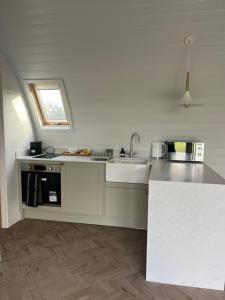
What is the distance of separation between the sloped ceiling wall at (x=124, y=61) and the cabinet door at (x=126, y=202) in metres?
0.78

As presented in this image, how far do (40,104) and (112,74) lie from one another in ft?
4.42

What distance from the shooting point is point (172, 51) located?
2582 mm

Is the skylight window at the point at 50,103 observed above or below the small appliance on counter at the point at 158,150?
above

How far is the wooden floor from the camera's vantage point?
6.38 ft

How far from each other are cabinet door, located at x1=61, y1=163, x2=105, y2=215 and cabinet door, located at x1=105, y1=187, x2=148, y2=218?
4.4 inches

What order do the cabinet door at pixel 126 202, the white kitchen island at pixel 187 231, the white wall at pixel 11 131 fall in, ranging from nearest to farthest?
the white kitchen island at pixel 187 231 < the white wall at pixel 11 131 < the cabinet door at pixel 126 202

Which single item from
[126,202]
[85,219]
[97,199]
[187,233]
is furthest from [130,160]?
[187,233]

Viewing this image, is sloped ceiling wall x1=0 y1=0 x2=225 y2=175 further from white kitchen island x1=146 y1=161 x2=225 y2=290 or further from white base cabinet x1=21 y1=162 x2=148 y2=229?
white kitchen island x1=146 y1=161 x2=225 y2=290

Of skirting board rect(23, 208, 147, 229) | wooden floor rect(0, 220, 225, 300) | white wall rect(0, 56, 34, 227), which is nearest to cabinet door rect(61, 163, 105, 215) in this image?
skirting board rect(23, 208, 147, 229)

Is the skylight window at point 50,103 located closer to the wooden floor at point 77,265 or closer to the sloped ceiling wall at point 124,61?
the sloped ceiling wall at point 124,61

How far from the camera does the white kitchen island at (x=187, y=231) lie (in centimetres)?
192

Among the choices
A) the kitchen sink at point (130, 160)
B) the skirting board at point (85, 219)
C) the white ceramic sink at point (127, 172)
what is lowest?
the skirting board at point (85, 219)

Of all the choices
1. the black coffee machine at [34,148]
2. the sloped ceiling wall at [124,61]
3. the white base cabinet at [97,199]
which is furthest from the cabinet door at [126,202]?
the black coffee machine at [34,148]

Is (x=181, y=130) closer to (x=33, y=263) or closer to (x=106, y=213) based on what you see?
(x=106, y=213)
